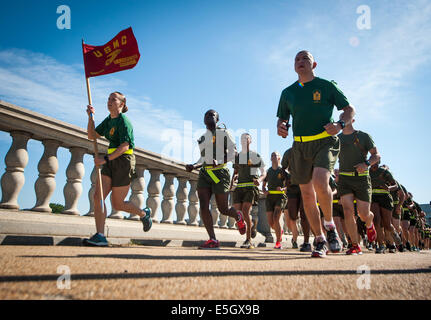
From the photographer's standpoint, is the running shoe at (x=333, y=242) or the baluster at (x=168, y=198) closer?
the running shoe at (x=333, y=242)

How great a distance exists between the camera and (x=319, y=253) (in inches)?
135

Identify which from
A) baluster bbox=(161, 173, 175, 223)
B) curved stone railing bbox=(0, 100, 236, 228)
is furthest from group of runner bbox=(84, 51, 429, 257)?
baluster bbox=(161, 173, 175, 223)

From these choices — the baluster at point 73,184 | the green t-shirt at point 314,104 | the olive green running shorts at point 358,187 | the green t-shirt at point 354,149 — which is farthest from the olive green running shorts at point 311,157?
the baluster at point 73,184

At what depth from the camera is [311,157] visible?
348cm

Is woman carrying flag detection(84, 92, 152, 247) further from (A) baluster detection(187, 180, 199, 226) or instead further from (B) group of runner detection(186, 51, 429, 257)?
(A) baluster detection(187, 180, 199, 226)

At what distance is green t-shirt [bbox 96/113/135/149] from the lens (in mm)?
4242

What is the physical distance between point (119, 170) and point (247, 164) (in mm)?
3553

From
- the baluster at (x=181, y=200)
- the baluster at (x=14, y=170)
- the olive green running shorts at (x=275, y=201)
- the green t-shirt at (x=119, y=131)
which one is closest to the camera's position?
the green t-shirt at (x=119, y=131)

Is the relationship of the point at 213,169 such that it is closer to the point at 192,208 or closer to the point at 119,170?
the point at 119,170

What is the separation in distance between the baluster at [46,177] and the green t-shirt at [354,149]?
16.2 ft

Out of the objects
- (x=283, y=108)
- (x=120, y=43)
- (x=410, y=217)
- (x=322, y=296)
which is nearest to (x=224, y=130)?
(x=283, y=108)

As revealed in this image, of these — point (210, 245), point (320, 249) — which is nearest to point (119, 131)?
point (210, 245)

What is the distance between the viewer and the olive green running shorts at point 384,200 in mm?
7203

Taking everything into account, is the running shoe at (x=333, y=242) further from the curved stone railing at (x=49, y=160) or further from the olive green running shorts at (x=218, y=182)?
the curved stone railing at (x=49, y=160)
